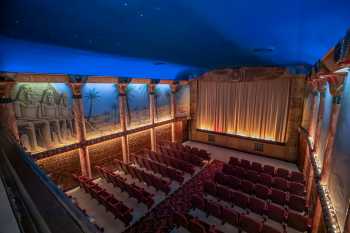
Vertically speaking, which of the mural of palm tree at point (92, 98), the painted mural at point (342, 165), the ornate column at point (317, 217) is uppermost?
the mural of palm tree at point (92, 98)

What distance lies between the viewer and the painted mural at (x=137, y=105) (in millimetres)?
9758

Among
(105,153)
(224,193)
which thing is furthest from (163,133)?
(224,193)

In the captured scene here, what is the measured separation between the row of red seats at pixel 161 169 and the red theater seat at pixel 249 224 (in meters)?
3.16

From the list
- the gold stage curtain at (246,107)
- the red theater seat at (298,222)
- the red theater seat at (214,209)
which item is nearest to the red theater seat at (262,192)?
the red theater seat at (298,222)

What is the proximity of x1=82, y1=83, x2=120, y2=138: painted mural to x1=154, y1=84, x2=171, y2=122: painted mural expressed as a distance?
119 inches

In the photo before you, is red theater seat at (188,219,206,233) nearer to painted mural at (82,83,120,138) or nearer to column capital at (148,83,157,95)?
painted mural at (82,83,120,138)

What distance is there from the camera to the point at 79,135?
7727 millimetres

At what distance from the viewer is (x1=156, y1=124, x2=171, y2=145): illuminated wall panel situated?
1186 centimetres

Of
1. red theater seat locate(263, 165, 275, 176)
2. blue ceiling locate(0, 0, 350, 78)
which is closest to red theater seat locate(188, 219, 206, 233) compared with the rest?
blue ceiling locate(0, 0, 350, 78)

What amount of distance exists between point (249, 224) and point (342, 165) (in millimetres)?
2598

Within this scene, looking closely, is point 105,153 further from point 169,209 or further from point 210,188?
point 210,188

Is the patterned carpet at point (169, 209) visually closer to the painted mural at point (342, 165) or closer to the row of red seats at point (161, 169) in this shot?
the row of red seats at point (161, 169)

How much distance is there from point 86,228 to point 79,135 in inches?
315

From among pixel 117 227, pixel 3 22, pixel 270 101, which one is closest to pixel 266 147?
pixel 270 101
